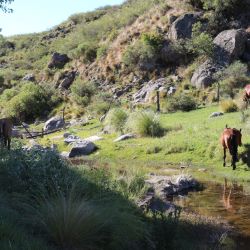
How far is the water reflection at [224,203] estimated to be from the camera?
584 inches

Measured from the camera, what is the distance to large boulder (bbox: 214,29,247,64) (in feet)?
164

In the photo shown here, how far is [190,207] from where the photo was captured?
1644cm

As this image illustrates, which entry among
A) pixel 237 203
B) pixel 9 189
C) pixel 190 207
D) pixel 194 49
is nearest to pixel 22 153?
pixel 9 189

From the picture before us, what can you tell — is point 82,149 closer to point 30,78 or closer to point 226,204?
point 226,204

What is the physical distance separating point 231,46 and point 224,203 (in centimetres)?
3530

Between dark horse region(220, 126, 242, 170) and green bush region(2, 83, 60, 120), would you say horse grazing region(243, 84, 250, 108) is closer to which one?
dark horse region(220, 126, 242, 170)

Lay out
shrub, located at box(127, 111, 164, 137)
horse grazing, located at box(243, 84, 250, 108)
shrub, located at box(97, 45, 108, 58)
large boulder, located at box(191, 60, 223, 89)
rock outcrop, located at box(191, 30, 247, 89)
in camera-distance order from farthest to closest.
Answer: shrub, located at box(97, 45, 108, 58)
rock outcrop, located at box(191, 30, 247, 89)
large boulder, located at box(191, 60, 223, 89)
horse grazing, located at box(243, 84, 250, 108)
shrub, located at box(127, 111, 164, 137)

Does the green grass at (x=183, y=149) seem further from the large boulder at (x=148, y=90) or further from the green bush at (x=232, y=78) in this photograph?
the large boulder at (x=148, y=90)

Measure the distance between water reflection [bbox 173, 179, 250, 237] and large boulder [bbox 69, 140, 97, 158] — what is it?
10.6 meters

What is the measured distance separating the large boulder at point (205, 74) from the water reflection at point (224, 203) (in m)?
27.1

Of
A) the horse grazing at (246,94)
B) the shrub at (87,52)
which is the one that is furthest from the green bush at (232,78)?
the shrub at (87,52)

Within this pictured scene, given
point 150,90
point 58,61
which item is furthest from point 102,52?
point 150,90

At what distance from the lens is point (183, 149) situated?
84.4 feet

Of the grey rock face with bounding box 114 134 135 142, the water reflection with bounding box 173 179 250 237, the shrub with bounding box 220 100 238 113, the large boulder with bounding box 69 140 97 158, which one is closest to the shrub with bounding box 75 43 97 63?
the shrub with bounding box 220 100 238 113
